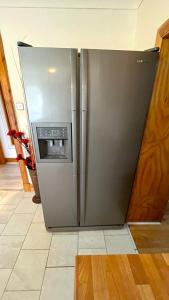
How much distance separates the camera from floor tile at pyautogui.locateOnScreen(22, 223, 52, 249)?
1555 millimetres

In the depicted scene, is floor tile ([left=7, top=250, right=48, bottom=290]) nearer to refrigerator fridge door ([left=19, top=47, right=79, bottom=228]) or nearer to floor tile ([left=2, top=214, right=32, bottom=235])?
floor tile ([left=2, top=214, right=32, bottom=235])

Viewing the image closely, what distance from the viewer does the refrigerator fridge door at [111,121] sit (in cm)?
107

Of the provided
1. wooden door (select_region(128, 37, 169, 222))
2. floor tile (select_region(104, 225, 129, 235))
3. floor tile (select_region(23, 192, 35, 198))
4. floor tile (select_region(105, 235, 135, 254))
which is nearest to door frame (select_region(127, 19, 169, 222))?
wooden door (select_region(128, 37, 169, 222))

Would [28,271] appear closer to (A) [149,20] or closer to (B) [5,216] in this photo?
(B) [5,216]

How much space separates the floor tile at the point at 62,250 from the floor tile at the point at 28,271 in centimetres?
8

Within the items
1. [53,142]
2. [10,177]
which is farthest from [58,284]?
[10,177]

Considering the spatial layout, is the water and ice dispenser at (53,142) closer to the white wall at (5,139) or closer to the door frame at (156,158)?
the door frame at (156,158)

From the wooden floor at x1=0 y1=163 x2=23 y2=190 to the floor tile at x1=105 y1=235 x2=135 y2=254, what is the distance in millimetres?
1651

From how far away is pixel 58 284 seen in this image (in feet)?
4.11

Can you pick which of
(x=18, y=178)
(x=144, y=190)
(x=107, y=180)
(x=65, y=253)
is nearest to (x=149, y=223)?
(x=144, y=190)

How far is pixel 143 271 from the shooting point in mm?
790

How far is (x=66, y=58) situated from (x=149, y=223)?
2.00 meters

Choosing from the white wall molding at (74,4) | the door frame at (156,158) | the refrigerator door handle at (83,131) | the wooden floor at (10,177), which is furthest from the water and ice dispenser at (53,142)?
the wooden floor at (10,177)

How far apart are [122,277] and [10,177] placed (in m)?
2.60
